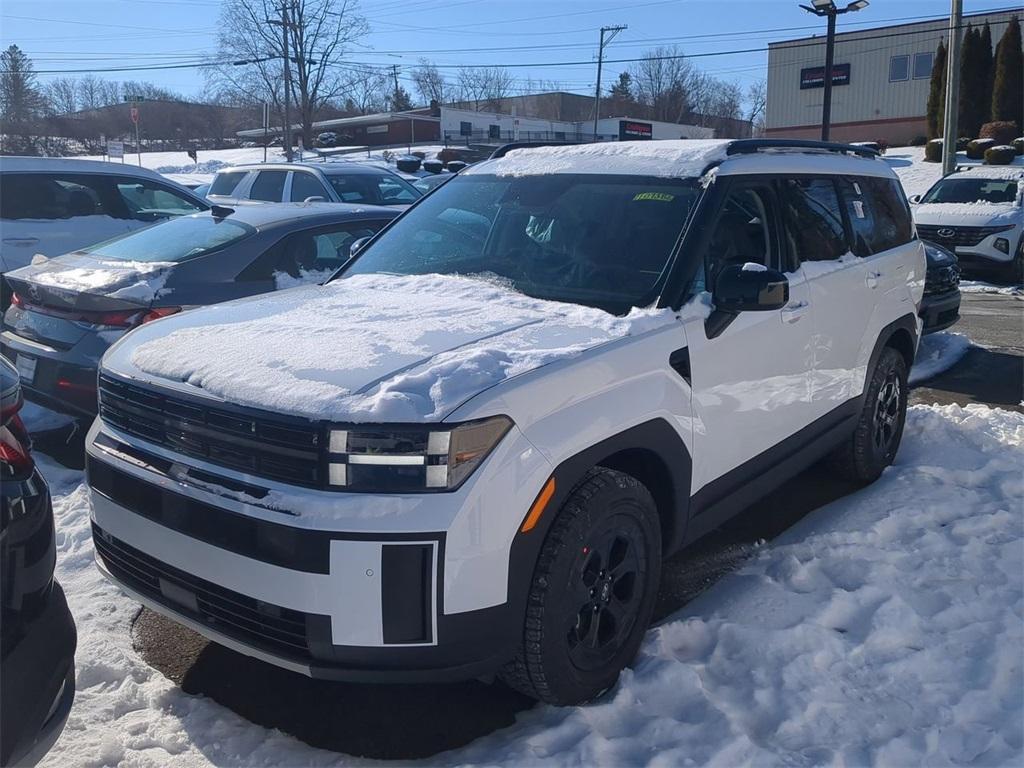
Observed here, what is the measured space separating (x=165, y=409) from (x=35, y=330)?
9.50 ft

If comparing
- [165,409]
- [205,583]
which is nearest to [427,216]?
[165,409]

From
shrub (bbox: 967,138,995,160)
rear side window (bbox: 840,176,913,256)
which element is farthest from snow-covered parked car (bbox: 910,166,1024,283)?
shrub (bbox: 967,138,995,160)

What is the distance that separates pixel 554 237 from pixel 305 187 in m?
7.98

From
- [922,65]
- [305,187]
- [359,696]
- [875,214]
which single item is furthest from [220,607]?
[922,65]

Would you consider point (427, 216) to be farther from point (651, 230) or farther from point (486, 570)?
point (486, 570)

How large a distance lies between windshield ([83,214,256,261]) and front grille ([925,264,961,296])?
5.94 meters

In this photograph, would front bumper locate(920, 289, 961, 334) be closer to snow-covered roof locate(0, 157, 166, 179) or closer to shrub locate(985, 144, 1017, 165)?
snow-covered roof locate(0, 157, 166, 179)

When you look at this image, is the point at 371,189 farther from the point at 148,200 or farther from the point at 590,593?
the point at 590,593

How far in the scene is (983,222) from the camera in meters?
14.2

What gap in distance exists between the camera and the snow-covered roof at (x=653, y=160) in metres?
3.96

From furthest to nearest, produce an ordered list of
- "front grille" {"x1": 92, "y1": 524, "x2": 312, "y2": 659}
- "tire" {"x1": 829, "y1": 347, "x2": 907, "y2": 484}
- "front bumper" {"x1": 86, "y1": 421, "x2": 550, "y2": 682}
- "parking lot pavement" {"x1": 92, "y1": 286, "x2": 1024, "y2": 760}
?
"tire" {"x1": 829, "y1": 347, "x2": 907, "y2": 484} → "parking lot pavement" {"x1": 92, "y1": 286, "x2": 1024, "y2": 760} → "front grille" {"x1": 92, "y1": 524, "x2": 312, "y2": 659} → "front bumper" {"x1": 86, "y1": 421, "x2": 550, "y2": 682}

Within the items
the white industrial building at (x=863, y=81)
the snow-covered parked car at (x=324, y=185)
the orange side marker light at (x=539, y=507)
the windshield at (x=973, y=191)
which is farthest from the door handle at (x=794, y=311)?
the white industrial building at (x=863, y=81)

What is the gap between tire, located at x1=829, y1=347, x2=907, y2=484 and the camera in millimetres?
5121

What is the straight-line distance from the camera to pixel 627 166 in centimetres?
408
